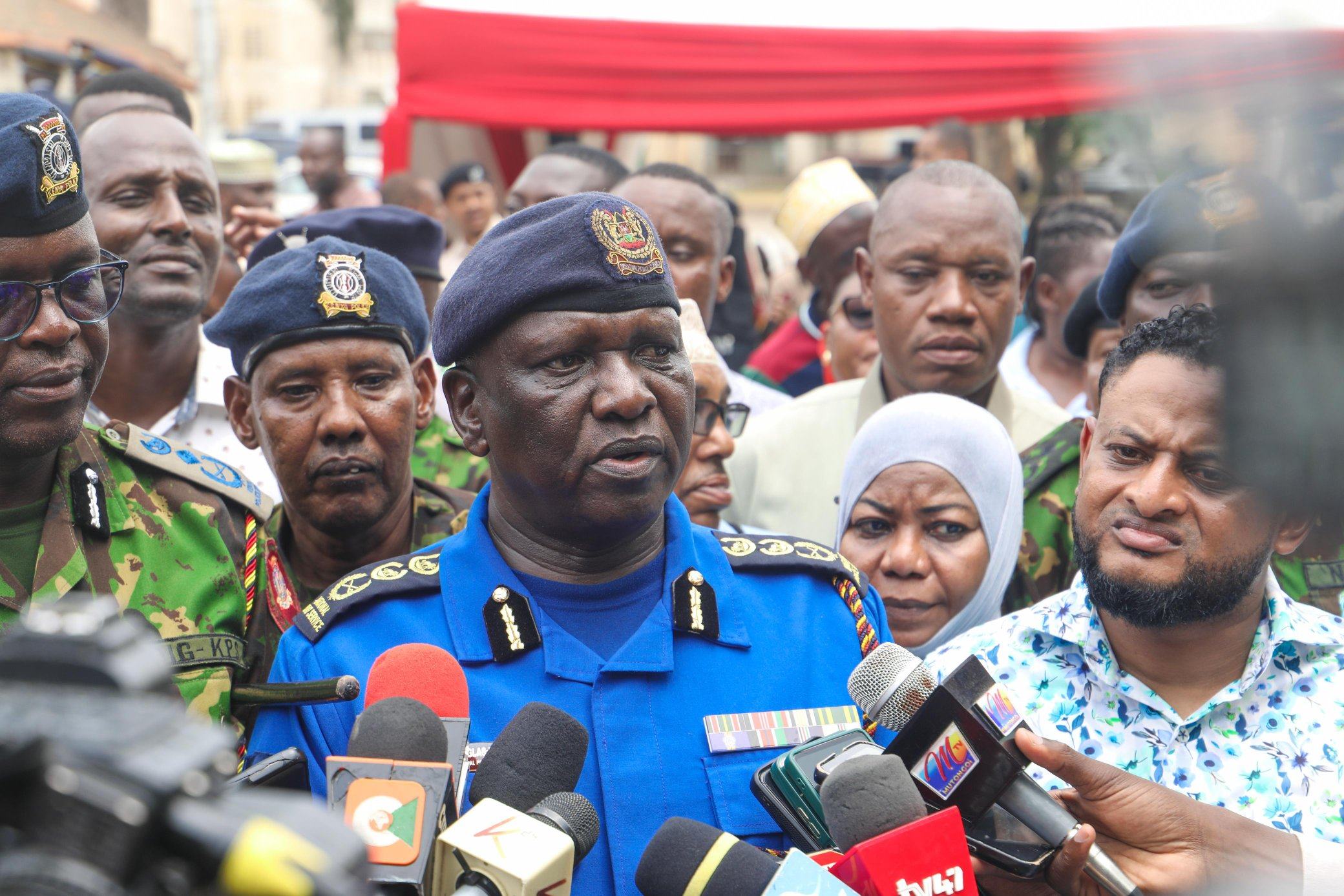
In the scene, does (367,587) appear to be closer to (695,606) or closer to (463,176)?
(695,606)

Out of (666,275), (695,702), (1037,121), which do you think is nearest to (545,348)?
(666,275)

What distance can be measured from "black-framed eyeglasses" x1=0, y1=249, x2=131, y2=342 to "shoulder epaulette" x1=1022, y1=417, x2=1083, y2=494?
7.52ft

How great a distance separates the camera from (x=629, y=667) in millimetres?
2242

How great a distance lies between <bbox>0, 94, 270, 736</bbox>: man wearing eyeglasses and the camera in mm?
2516

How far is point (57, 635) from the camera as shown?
109 centimetres

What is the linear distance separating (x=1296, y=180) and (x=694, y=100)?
8.68 m

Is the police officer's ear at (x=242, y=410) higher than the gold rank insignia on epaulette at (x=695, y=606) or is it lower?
lower

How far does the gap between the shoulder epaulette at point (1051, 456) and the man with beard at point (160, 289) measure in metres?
2.20

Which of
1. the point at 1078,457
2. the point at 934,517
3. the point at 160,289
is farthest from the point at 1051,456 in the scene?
the point at 160,289

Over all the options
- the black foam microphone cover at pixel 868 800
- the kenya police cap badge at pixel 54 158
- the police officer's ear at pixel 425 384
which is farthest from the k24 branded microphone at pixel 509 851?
the police officer's ear at pixel 425 384

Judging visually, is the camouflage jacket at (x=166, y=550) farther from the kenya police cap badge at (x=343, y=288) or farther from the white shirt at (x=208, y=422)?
the white shirt at (x=208, y=422)

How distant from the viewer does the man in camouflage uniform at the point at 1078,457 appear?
3354 mm

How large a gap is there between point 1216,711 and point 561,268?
1561 mm

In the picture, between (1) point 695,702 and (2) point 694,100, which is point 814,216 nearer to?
(2) point 694,100
